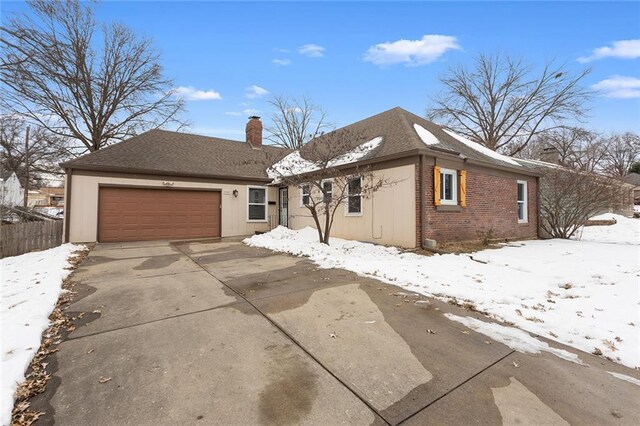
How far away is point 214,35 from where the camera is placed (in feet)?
32.8

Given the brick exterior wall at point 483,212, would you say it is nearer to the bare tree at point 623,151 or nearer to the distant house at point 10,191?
the distant house at point 10,191

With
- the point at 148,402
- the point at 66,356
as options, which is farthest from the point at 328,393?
the point at 66,356

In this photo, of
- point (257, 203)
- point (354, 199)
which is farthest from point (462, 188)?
point (257, 203)

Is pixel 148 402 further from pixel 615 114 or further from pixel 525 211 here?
pixel 615 114

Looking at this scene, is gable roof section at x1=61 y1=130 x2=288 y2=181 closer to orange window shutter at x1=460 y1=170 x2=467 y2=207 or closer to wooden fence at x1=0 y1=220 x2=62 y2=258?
wooden fence at x1=0 y1=220 x2=62 y2=258

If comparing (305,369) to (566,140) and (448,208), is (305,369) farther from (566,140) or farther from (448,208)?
(566,140)

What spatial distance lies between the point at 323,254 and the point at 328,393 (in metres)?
5.78

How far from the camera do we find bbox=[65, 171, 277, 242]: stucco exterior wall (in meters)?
10.6

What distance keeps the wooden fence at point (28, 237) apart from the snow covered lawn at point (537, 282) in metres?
7.81

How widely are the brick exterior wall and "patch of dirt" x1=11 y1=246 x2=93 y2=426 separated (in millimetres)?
8070

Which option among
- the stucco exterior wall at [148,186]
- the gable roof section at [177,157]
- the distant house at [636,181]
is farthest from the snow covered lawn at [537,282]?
the distant house at [636,181]

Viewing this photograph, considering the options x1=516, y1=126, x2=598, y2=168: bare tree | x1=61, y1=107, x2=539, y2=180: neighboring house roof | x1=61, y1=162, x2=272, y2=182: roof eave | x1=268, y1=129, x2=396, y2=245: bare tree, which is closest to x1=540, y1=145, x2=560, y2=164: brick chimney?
x1=516, y1=126, x2=598, y2=168: bare tree

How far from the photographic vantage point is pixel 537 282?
Answer: 17.9 feet

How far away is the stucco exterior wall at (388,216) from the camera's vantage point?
877cm
